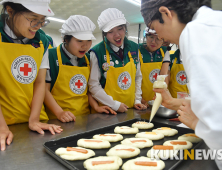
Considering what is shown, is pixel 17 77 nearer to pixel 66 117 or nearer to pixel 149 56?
pixel 66 117

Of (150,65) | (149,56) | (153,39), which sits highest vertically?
(153,39)

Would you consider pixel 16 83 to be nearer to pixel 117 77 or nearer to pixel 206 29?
pixel 117 77

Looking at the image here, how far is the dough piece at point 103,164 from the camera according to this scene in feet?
2.77

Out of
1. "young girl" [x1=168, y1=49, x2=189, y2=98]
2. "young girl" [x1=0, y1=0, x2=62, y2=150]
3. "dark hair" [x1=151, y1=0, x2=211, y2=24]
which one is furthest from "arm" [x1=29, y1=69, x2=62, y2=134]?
"young girl" [x1=168, y1=49, x2=189, y2=98]

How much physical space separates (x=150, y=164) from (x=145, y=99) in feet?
6.68

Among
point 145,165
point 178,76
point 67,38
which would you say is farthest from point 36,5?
point 178,76

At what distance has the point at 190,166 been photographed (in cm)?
86

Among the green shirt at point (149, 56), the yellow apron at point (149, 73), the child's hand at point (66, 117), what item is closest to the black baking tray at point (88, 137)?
the child's hand at point (66, 117)

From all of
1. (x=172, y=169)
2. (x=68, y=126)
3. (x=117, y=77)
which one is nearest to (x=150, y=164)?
(x=172, y=169)

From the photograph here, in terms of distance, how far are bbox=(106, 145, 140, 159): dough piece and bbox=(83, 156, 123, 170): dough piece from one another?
0.26 ft

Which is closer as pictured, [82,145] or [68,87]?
[82,145]

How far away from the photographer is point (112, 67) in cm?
218

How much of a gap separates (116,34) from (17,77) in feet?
4.03

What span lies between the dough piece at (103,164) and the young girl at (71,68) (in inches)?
40.0
